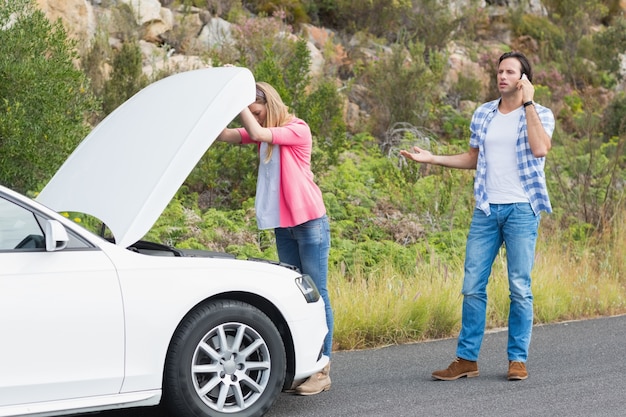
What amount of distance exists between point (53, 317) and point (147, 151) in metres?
1.11

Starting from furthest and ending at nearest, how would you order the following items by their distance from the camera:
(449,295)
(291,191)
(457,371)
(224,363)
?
(449,295), (457,371), (291,191), (224,363)

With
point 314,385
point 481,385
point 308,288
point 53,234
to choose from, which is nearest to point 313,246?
point 308,288

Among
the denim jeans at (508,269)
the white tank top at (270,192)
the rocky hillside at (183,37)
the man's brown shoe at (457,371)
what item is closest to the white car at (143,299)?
the white tank top at (270,192)

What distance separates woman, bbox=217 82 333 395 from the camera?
6.29 m

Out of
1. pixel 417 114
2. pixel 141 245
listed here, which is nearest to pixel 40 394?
pixel 141 245

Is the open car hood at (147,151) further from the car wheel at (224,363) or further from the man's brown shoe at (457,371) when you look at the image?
the man's brown shoe at (457,371)

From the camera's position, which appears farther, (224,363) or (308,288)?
(308,288)

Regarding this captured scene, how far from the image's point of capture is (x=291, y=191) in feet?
20.6

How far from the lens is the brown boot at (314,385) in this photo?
6.38 m

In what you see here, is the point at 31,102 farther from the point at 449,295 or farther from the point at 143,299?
the point at 143,299

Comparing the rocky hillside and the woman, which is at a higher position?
the rocky hillside

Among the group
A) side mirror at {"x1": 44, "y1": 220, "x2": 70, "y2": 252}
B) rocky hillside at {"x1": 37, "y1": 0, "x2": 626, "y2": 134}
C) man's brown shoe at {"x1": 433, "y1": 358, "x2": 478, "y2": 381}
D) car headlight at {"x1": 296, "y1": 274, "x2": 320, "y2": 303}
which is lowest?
man's brown shoe at {"x1": 433, "y1": 358, "x2": 478, "y2": 381}

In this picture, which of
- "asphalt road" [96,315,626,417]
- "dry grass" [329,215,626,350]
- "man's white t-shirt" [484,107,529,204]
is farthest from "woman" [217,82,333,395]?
"dry grass" [329,215,626,350]

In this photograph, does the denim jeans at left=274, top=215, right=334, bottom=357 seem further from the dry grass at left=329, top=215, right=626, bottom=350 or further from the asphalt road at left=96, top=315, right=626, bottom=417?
the dry grass at left=329, top=215, right=626, bottom=350
